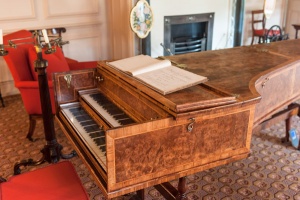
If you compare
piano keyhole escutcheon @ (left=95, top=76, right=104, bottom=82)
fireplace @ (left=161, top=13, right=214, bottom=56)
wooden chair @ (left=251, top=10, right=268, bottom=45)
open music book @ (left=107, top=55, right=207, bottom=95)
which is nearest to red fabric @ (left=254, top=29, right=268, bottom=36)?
wooden chair @ (left=251, top=10, right=268, bottom=45)

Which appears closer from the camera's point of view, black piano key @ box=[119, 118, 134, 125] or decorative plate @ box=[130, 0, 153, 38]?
black piano key @ box=[119, 118, 134, 125]

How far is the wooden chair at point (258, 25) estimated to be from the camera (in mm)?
6088

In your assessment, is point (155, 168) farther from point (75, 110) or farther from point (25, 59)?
point (25, 59)

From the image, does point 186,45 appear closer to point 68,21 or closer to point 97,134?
point 68,21

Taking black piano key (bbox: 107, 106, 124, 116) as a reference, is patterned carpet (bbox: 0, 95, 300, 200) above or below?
below

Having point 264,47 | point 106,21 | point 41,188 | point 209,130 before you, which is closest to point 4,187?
point 41,188

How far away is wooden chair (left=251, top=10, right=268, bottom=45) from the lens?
20.0ft

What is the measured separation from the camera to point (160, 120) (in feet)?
4.53

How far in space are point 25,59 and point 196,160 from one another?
82.9 inches

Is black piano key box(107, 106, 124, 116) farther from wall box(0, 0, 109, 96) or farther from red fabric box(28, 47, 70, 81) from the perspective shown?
wall box(0, 0, 109, 96)

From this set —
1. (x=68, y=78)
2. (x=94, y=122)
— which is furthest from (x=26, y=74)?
(x=94, y=122)

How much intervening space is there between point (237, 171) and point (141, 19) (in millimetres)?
2528

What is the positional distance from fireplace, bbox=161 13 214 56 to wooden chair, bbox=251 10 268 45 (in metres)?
1.19

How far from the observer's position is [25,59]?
9.91 feet
